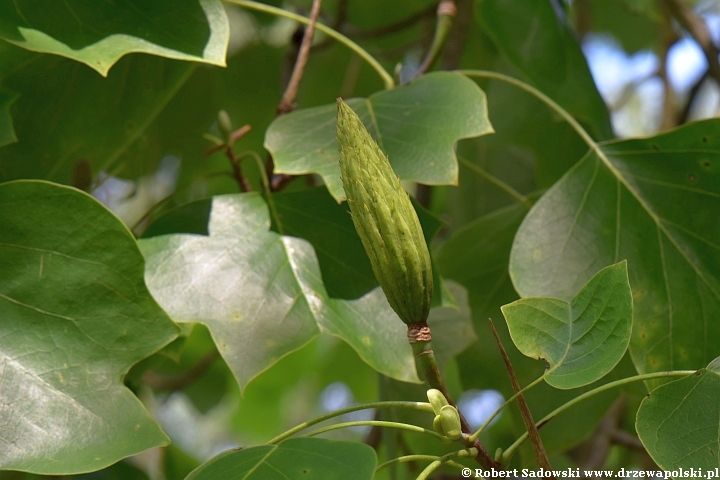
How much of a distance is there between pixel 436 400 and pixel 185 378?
100 centimetres

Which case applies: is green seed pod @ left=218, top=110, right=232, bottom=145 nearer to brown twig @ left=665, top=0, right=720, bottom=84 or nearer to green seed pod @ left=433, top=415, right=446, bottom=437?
green seed pod @ left=433, top=415, right=446, bottom=437

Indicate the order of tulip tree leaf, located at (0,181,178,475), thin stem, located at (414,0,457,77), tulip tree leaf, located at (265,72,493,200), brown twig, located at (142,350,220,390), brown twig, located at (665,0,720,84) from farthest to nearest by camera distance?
brown twig, located at (142,350,220,390), brown twig, located at (665,0,720,84), thin stem, located at (414,0,457,77), tulip tree leaf, located at (265,72,493,200), tulip tree leaf, located at (0,181,178,475)

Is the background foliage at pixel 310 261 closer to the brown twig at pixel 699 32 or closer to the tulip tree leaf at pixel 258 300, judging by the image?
the tulip tree leaf at pixel 258 300

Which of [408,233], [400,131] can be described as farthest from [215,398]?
[408,233]

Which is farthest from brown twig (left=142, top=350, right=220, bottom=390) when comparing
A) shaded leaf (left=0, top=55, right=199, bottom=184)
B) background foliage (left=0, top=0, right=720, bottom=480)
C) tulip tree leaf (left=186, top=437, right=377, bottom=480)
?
tulip tree leaf (left=186, top=437, right=377, bottom=480)

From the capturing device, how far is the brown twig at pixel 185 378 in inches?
56.3

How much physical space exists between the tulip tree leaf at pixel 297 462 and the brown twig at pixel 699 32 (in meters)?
1.09

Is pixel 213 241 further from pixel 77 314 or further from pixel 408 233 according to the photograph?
pixel 408 233

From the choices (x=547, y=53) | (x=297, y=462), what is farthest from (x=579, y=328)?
(x=547, y=53)

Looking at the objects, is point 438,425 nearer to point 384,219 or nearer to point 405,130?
point 384,219

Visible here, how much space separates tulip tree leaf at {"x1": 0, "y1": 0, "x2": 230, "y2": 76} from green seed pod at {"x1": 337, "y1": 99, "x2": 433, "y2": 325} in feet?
0.97

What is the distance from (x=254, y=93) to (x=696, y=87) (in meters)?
0.88

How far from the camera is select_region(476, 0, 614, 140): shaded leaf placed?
105cm

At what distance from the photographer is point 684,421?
1.80 ft
